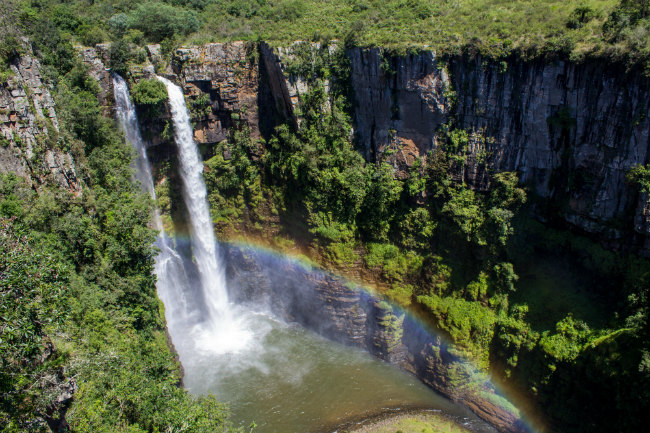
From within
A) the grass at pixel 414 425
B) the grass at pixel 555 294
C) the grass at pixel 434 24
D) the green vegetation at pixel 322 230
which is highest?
the grass at pixel 434 24

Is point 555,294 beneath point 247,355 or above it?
above

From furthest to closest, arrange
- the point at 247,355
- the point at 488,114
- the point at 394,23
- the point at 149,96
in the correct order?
the point at 247,355
the point at 394,23
the point at 149,96
the point at 488,114

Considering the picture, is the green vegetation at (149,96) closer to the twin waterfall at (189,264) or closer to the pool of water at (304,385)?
the twin waterfall at (189,264)

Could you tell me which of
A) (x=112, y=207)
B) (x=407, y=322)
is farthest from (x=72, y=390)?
(x=407, y=322)

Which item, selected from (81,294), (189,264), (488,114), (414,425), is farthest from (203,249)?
(488,114)

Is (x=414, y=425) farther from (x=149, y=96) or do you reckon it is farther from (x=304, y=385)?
(x=149, y=96)

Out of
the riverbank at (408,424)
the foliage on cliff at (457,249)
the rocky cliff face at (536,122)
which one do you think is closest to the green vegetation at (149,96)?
the foliage on cliff at (457,249)
